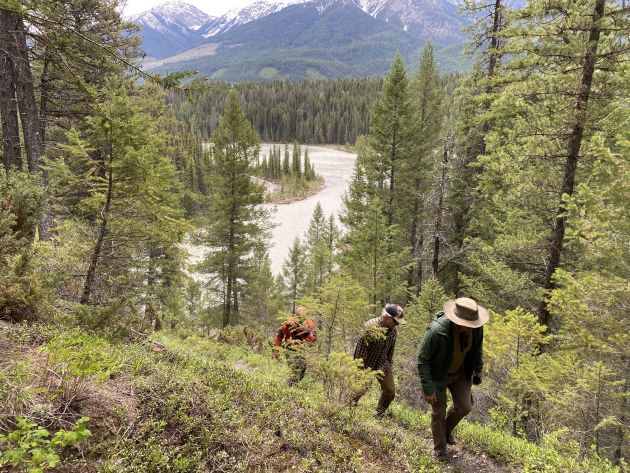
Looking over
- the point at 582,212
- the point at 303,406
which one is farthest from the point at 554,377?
the point at 303,406

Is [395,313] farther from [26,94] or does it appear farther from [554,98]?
[26,94]

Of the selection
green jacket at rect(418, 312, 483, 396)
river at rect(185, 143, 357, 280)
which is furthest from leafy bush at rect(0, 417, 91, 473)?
river at rect(185, 143, 357, 280)

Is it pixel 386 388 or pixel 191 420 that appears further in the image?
pixel 386 388

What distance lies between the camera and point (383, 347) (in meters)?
5.07

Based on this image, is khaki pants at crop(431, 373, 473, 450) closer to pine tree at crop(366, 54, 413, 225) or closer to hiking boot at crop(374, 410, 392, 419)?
hiking boot at crop(374, 410, 392, 419)

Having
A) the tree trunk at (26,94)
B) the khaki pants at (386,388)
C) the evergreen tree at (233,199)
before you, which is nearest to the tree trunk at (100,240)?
the tree trunk at (26,94)

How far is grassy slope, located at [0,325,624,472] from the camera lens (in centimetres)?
256

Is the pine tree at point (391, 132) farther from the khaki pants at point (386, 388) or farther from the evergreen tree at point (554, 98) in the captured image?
the khaki pants at point (386, 388)

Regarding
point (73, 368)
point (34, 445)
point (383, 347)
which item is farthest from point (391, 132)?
point (34, 445)

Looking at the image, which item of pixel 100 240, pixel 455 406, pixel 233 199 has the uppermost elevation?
pixel 100 240

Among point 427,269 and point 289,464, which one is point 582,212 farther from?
point 427,269

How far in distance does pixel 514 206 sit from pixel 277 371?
6982 millimetres

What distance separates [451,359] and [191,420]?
2.72 meters

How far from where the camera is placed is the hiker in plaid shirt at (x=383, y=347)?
4.98 m
